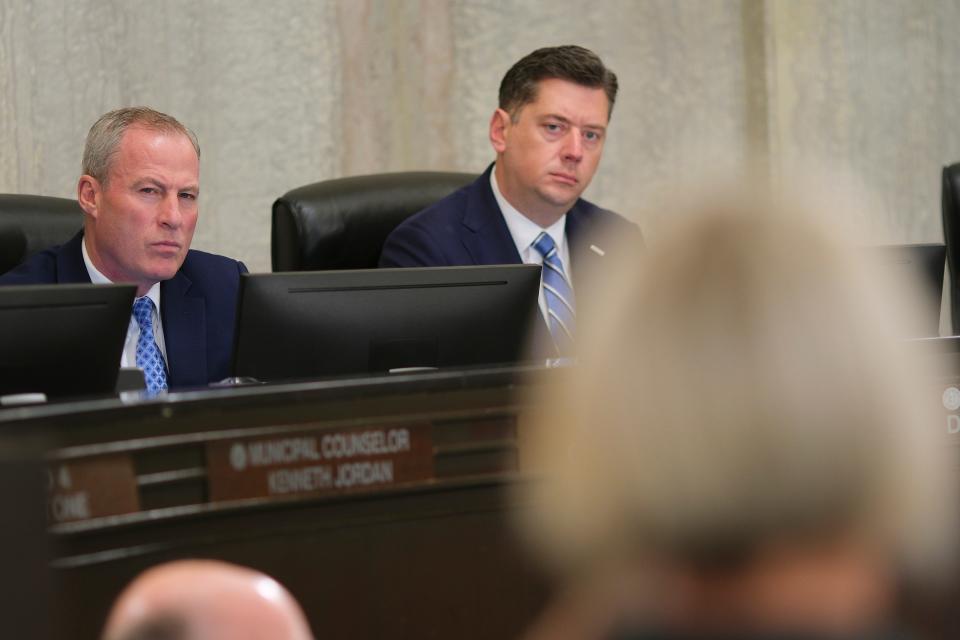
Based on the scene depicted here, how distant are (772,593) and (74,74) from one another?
377cm

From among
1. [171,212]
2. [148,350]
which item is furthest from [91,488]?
[171,212]

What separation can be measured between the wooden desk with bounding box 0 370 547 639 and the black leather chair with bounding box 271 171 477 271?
4.10 feet

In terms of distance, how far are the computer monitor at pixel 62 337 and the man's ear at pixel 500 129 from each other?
179 cm

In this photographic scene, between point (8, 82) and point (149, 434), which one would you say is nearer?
point (149, 434)

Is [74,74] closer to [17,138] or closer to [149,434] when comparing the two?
[17,138]

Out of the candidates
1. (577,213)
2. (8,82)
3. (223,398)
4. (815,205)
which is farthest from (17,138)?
(815,205)

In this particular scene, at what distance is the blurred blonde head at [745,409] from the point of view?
51 centimetres

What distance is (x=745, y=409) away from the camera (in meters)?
0.52

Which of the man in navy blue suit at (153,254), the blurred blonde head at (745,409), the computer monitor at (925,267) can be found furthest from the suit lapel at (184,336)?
the blurred blonde head at (745,409)

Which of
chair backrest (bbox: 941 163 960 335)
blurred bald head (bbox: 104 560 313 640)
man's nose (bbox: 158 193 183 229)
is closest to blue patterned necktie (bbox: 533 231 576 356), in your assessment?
man's nose (bbox: 158 193 183 229)

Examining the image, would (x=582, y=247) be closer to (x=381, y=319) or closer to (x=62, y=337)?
(x=381, y=319)

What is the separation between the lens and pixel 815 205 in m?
0.59

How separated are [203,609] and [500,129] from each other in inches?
116

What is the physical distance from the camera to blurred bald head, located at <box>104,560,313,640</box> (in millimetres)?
625
